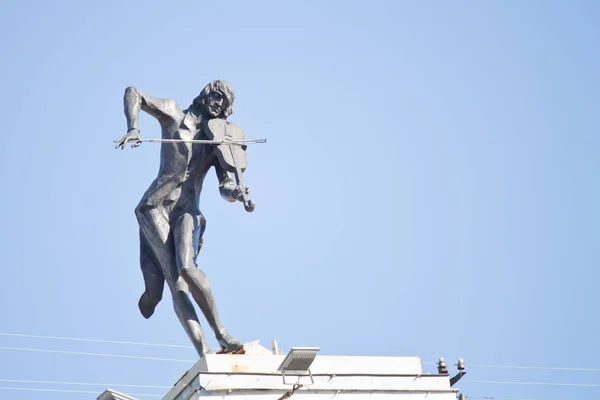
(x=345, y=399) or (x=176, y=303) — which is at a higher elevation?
(x=176, y=303)

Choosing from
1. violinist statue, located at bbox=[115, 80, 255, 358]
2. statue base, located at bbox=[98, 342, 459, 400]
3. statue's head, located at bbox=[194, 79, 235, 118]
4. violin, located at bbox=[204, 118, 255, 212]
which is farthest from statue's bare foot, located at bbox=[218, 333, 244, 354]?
statue's head, located at bbox=[194, 79, 235, 118]

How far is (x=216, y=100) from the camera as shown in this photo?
1752cm

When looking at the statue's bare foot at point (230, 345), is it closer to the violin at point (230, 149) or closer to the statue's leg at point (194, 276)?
the statue's leg at point (194, 276)

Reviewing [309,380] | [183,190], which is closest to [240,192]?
[183,190]

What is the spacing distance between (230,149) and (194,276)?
5.94 ft

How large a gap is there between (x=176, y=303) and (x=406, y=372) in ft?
9.71

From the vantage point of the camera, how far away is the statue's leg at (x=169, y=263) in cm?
1641

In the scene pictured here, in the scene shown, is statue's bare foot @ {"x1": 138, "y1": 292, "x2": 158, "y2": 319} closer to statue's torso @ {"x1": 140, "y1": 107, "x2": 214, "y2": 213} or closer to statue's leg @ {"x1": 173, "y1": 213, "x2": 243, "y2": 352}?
statue's leg @ {"x1": 173, "y1": 213, "x2": 243, "y2": 352}

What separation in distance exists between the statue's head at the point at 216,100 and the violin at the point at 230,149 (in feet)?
0.43

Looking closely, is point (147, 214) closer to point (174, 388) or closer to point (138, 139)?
point (138, 139)

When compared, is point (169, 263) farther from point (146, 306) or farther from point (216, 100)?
point (216, 100)

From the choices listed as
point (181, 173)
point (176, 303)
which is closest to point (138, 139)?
point (181, 173)

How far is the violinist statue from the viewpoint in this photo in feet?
54.0

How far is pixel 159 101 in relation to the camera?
17406 millimetres
